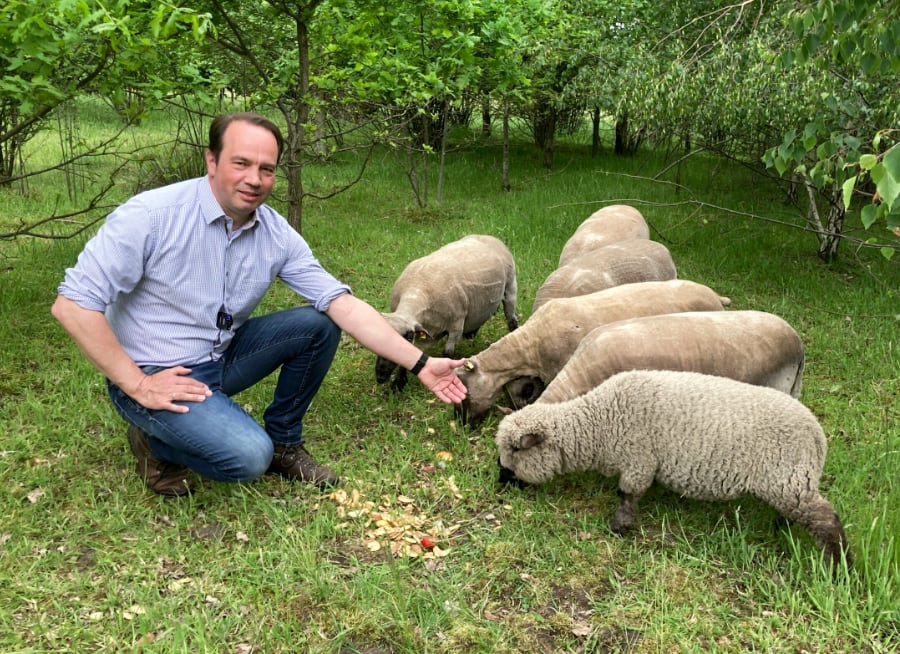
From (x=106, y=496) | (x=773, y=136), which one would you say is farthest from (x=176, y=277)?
(x=773, y=136)

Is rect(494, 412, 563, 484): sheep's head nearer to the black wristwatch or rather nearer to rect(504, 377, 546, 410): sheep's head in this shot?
the black wristwatch

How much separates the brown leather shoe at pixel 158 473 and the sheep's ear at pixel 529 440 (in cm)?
194

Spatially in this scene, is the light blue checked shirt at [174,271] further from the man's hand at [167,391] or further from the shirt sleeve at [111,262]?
the man's hand at [167,391]

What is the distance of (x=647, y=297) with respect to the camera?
5.32m

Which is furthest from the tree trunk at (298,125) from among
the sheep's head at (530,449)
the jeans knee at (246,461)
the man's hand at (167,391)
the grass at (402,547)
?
the sheep's head at (530,449)

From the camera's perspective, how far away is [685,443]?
3561 mm

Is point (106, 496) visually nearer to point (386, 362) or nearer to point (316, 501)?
point (316, 501)

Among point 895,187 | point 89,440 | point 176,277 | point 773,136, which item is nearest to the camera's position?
point 895,187

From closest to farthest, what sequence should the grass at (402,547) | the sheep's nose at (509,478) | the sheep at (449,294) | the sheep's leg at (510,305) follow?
1. the grass at (402,547)
2. the sheep's nose at (509,478)
3. the sheep at (449,294)
4. the sheep's leg at (510,305)

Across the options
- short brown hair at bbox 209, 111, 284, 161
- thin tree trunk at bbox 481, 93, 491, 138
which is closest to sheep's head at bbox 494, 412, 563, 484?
short brown hair at bbox 209, 111, 284, 161

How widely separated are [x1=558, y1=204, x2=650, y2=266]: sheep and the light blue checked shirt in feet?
14.0

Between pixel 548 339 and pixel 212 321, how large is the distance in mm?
2525

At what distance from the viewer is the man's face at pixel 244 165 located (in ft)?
11.3

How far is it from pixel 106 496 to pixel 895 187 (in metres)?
4.10
